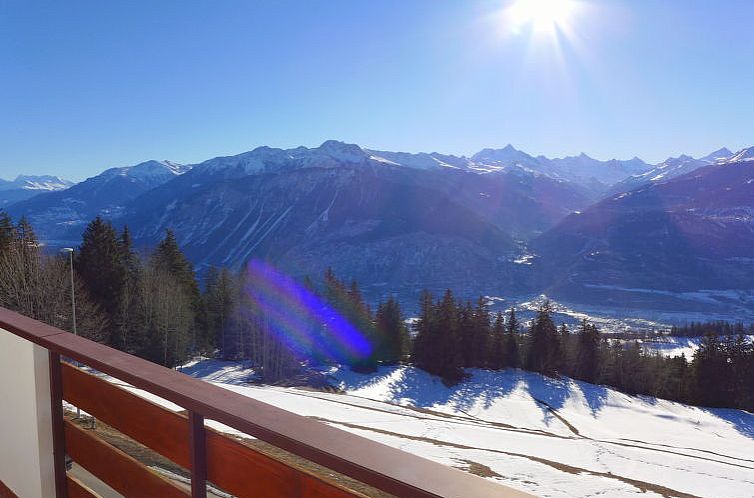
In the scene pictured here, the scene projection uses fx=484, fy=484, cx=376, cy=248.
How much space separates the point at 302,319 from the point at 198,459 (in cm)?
5325

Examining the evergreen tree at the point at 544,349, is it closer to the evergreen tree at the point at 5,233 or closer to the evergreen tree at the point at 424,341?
the evergreen tree at the point at 424,341

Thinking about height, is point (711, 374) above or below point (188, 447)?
below

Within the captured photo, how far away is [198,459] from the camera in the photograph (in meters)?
2.13

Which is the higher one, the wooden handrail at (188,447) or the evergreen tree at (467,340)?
the wooden handrail at (188,447)

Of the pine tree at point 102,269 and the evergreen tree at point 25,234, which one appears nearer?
the evergreen tree at point 25,234

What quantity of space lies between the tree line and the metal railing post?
35559 mm

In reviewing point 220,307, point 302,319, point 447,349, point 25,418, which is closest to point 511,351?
point 447,349

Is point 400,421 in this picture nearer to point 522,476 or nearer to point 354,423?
point 354,423

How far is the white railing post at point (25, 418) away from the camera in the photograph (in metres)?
3.32

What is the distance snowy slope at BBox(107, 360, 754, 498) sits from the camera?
1811 centimetres

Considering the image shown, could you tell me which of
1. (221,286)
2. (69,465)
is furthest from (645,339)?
(69,465)

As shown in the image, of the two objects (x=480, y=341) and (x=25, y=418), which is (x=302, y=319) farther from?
(x=25, y=418)

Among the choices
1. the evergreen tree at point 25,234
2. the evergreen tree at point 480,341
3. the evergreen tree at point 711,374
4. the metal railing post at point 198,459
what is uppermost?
the metal railing post at point 198,459

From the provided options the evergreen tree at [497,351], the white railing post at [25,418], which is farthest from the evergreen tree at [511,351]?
the white railing post at [25,418]
